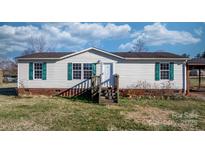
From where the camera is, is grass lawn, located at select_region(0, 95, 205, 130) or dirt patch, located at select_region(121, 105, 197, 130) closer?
grass lawn, located at select_region(0, 95, 205, 130)

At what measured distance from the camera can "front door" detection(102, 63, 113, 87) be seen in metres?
14.7

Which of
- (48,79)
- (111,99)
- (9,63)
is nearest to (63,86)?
(48,79)

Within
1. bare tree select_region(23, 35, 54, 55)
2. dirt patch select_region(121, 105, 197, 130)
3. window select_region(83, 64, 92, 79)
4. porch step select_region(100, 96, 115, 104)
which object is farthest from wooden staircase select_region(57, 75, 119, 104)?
bare tree select_region(23, 35, 54, 55)

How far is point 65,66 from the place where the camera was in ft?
48.6

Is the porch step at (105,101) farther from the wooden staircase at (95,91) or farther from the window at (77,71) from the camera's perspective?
the window at (77,71)

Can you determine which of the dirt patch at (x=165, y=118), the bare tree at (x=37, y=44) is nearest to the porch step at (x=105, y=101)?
A: the dirt patch at (x=165, y=118)

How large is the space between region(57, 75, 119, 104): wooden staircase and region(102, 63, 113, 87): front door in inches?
23.7

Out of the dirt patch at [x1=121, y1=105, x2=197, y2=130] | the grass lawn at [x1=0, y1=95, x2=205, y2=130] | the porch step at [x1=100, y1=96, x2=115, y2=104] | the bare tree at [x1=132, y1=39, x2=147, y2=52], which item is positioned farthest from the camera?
the bare tree at [x1=132, y1=39, x2=147, y2=52]

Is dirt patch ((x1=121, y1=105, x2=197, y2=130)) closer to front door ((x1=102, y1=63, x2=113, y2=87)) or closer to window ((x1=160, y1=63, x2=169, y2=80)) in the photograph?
window ((x1=160, y1=63, x2=169, y2=80))

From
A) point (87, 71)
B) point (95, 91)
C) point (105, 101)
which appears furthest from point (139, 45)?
Answer: point (105, 101)

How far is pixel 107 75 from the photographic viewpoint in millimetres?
14781

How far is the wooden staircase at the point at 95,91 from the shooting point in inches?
470
